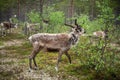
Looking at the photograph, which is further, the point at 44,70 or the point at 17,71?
the point at 44,70

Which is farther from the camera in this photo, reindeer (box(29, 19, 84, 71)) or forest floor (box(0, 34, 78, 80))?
Result: reindeer (box(29, 19, 84, 71))

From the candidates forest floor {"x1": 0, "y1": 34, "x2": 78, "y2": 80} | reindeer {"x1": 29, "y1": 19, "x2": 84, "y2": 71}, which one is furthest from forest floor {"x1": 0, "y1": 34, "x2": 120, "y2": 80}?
reindeer {"x1": 29, "y1": 19, "x2": 84, "y2": 71}

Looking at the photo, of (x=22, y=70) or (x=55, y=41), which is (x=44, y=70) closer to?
(x=22, y=70)

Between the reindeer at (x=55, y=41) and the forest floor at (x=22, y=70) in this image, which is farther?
the reindeer at (x=55, y=41)

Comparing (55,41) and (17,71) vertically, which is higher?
(55,41)

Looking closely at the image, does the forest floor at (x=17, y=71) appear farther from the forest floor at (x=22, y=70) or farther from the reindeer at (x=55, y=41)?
the reindeer at (x=55, y=41)

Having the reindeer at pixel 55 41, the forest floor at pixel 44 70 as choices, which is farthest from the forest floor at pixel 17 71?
the reindeer at pixel 55 41

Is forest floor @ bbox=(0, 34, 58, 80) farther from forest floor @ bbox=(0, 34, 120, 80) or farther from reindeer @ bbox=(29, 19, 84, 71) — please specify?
reindeer @ bbox=(29, 19, 84, 71)

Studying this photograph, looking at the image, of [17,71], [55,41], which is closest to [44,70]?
[17,71]

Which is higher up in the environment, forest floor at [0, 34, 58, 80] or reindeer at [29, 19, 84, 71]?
reindeer at [29, 19, 84, 71]

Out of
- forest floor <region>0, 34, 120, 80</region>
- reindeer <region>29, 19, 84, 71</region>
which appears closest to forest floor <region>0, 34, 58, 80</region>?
forest floor <region>0, 34, 120, 80</region>

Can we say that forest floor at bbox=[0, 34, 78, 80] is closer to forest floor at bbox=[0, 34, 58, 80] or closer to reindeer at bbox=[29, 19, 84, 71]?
forest floor at bbox=[0, 34, 58, 80]

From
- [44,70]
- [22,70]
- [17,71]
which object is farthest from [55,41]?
[17,71]

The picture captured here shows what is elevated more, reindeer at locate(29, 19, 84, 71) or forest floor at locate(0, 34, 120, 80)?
reindeer at locate(29, 19, 84, 71)
